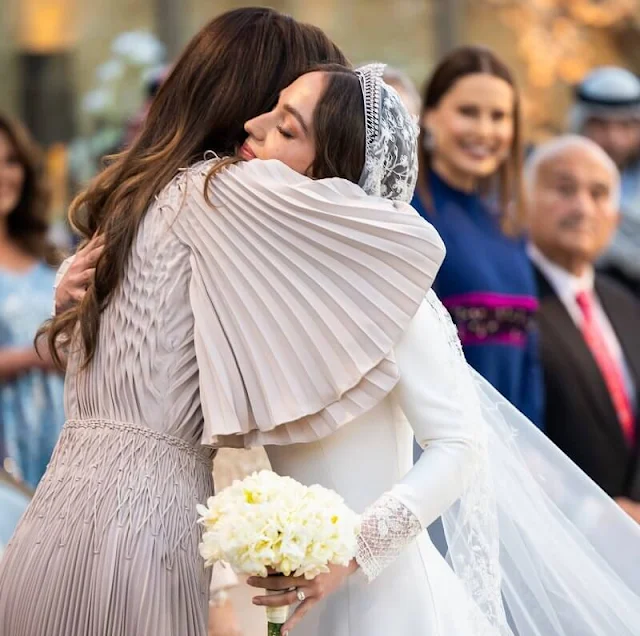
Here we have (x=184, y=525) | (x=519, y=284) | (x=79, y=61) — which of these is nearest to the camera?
(x=184, y=525)

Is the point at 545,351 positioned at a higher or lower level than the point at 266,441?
lower

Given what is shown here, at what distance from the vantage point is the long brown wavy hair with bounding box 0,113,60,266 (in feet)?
18.9

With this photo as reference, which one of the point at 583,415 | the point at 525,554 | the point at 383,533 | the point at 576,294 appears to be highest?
the point at 383,533

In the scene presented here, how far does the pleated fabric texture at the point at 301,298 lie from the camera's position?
8.60 feet

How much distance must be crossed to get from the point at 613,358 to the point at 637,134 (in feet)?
5.26

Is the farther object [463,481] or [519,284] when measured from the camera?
[519,284]

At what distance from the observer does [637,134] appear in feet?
22.1

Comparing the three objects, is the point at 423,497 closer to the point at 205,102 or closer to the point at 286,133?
the point at 286,133

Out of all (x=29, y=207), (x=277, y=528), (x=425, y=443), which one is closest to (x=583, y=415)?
(x=29, y=207)

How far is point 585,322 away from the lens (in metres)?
5.55

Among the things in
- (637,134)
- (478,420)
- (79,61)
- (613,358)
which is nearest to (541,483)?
(478,420)

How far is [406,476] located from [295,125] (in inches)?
26.4

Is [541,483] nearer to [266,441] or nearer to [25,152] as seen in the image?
[266,441]

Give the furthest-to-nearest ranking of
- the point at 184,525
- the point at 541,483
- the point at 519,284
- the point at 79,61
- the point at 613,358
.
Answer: the point at 79,61 < the point at 613,358 < the point at 519,284 < the point at 541,483 < the point at 184,525
